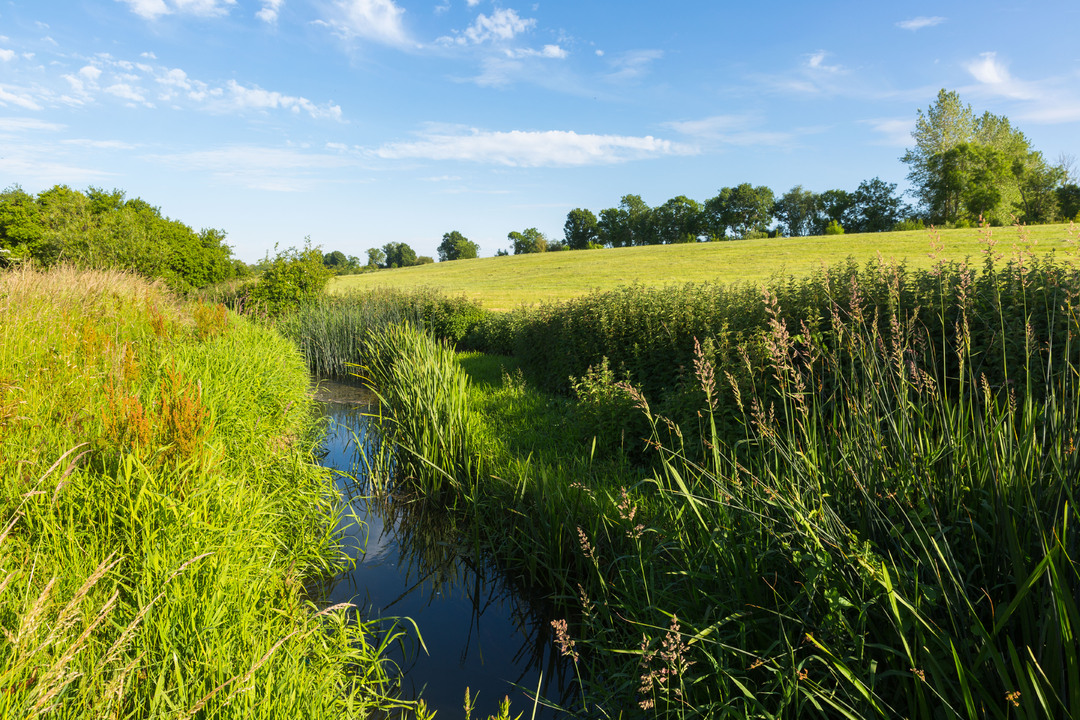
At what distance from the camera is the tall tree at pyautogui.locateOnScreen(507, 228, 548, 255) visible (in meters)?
79.8

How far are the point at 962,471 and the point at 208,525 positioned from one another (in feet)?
12.1

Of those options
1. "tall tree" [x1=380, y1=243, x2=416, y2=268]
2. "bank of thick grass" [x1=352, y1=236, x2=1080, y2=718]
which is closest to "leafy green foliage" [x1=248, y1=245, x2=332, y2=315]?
"bank of thick grass" [x1=352, y1=236, x2=1080, y2=718]

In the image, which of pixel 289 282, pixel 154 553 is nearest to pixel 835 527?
pixel 154 553

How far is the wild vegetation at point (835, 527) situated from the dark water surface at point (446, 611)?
0.27 meters

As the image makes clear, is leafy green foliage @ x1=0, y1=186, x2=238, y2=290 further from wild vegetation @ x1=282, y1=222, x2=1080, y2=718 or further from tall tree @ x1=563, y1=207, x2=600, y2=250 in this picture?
tall tree @ x1=563, y1=207, x2=600, y2=250

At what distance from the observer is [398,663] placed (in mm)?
3900

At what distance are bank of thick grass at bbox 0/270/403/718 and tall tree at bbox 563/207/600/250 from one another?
273 feet

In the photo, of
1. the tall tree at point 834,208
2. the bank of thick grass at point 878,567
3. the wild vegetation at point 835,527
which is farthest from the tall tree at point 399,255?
the bank of thick grass at point 878,567

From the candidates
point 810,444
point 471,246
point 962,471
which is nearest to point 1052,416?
point 962,471

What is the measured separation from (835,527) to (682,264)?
35107 mm

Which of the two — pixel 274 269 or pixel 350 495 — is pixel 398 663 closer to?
pixel 350 495

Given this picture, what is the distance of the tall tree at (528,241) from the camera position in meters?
79.8

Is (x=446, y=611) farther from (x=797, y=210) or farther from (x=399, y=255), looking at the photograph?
(x=399, y=255)

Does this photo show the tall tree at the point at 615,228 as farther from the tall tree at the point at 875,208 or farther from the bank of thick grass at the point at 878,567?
the bank of thick grass at the point at 878,567
